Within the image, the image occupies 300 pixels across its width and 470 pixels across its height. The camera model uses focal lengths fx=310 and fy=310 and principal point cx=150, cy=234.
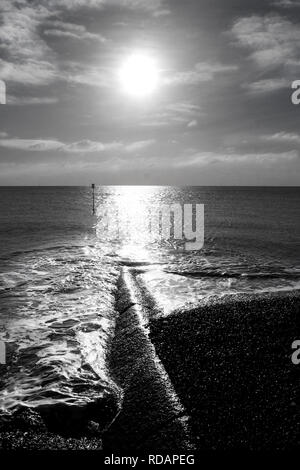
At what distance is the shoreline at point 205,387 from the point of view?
17.1 ft

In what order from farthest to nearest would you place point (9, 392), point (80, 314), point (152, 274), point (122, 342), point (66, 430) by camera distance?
point (152, 274)
point (80, 314)
point (122, 342)
point (9, 392)
point (66, 430)

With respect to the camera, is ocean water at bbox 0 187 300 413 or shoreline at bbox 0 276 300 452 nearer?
shoreline at bbox 0 276 300 452

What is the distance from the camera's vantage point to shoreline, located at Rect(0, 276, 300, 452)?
5.22 meters

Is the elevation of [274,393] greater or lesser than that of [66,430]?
greater

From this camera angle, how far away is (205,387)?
630 centimetres

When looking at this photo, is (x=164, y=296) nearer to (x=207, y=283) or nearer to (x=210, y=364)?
(x=207, y=283)

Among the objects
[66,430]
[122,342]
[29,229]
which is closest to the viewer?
[66,430]

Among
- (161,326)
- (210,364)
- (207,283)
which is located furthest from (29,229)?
(210,364)

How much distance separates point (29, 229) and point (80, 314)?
79.3 feet

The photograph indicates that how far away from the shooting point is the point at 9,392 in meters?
6.71

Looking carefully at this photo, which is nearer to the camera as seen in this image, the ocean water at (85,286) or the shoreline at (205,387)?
the shoreline at (205,387)

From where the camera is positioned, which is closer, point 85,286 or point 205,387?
point 205,387
